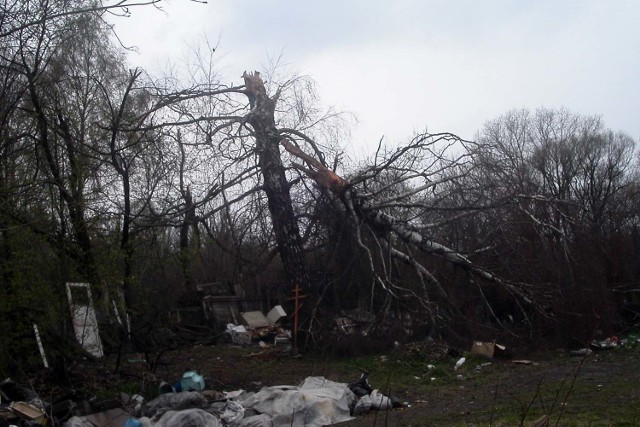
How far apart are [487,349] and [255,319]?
29.6 feet

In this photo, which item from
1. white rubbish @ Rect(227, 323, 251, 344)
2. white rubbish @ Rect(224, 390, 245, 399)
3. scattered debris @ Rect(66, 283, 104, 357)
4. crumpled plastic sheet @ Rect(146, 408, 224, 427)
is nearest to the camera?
crumpled plastic sheet @ Rect(146, 408, 224, 427)

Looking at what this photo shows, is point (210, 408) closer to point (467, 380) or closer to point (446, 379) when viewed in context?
point (446, 379)

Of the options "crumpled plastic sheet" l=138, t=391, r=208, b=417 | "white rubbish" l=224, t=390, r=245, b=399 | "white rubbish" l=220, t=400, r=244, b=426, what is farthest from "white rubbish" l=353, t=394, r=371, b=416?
"crumpled plastic sheet" l=138, t=391, r=208, b=417

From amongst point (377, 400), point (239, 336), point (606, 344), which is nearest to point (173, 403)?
point (377, 400)

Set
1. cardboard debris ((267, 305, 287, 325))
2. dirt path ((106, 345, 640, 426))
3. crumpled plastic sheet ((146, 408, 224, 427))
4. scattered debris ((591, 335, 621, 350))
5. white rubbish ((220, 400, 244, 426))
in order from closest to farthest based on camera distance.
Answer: dirt path ((106, 345, 640, 426)), crumpled plastic sheet ((146, 408, 224, 427)), white rubbish ((220, 400, 244, 426)), scattered debris ((591, 335, 621, 350)), cardboard debris ((267, 305, 287, 325))

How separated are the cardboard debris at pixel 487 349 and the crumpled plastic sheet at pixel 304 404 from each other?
3598mm

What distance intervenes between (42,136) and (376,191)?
20.3 ft

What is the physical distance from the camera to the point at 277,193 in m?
14.1

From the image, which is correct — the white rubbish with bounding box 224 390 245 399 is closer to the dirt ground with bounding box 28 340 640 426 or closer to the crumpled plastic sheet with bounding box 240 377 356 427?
the crumpled plastic sheet with bounding box 240 377 356 427

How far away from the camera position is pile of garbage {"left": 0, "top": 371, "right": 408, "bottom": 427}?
805 cm

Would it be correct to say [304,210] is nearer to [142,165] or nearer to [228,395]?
[142,165]

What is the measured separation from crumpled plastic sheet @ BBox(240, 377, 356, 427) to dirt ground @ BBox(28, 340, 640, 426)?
303mm

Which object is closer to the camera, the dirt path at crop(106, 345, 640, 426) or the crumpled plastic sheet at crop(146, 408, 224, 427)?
the dirt path at crop(106, 345, 640, 426)

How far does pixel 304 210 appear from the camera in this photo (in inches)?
572
